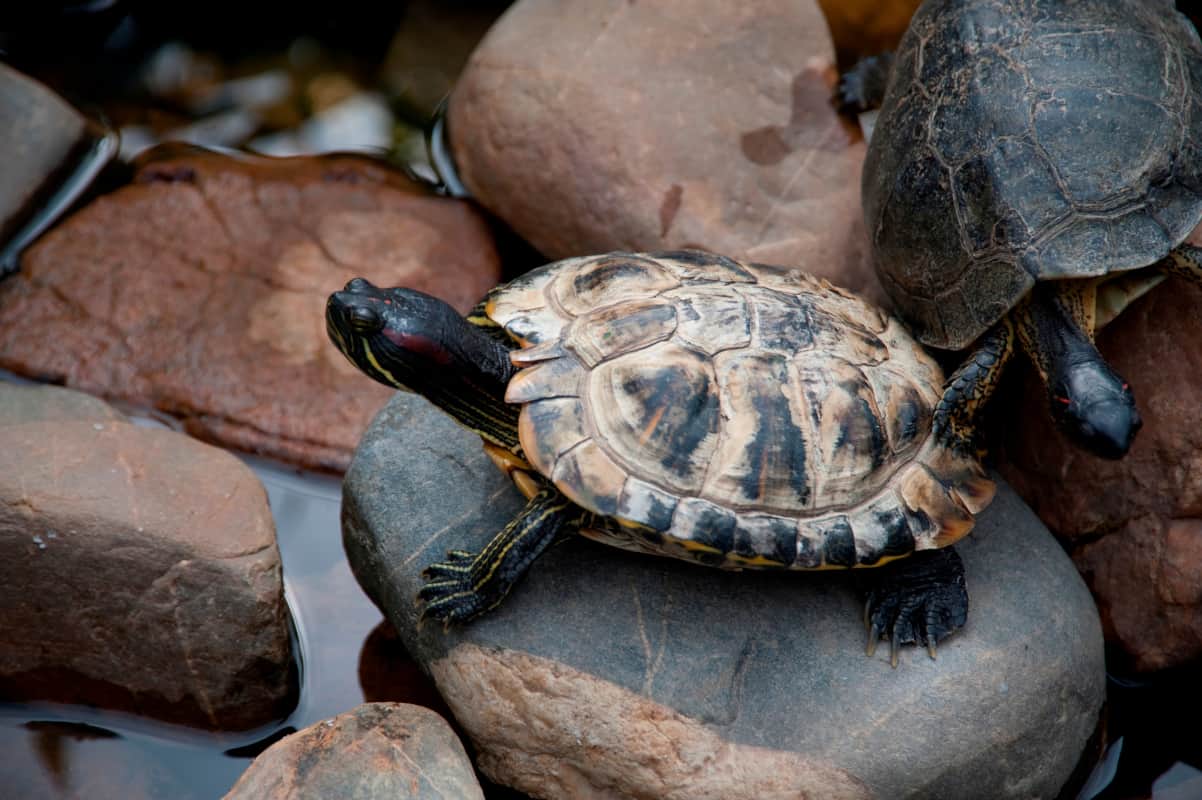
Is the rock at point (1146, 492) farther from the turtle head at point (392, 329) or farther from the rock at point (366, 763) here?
the rock at point (366, 763)

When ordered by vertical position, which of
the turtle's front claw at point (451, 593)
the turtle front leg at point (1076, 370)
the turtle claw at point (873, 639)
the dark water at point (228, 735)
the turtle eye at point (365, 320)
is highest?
the turtle eye at point (365, 320)

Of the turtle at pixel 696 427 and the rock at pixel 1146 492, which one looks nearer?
the turtle at pixel 696 427

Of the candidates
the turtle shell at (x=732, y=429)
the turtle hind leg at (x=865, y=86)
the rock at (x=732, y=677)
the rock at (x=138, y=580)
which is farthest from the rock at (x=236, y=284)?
the turtle hind leg at (x=865, y=86)

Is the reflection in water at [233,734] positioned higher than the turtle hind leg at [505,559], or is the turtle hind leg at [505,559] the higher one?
the turtle hind leg at [505,559]

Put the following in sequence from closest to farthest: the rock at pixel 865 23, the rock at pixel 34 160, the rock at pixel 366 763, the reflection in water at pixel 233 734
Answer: the rock at pixel 366 763, the reflection in water at pixel 233 734, the rock at pixel 34 160, the rock at pixel 865 23

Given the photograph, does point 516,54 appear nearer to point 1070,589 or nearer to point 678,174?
point 678,174

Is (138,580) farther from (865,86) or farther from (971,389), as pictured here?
(865,86)

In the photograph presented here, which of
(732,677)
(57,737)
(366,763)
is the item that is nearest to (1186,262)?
(732,677)
